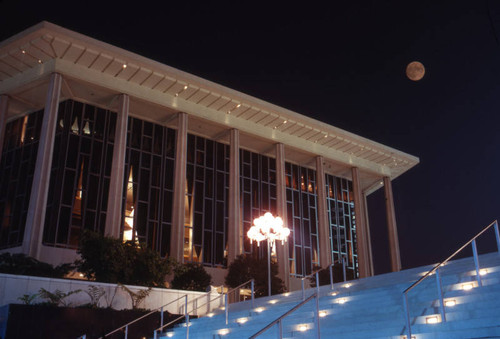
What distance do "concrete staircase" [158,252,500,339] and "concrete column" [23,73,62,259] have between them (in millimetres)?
13806

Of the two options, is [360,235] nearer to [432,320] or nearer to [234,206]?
[234,206]

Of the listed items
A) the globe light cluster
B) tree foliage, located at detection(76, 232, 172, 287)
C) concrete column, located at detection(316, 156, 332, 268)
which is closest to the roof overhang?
concrete column, located at detection(316, 156, 332, 268)

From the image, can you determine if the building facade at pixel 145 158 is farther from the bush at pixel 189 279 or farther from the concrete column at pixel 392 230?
the bush at pixel 189 279

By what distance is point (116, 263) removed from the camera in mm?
22344

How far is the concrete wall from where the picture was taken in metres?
18.8

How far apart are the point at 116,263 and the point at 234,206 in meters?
15.2

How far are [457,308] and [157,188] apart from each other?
27.3 m

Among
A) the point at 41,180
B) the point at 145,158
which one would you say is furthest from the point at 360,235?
the point at 41,180

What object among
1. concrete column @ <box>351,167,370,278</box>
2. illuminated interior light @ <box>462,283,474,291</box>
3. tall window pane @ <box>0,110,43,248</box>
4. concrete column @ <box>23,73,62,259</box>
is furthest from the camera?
concrete column @ <box>351,167,370,278</box>

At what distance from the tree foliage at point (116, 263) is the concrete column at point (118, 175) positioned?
6955 mm

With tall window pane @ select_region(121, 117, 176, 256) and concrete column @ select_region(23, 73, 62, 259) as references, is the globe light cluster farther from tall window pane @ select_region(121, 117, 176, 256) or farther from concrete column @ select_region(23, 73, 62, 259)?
concrete column @ select_region(23, 73, 62, 259)

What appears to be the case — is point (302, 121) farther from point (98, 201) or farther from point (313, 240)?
point (98, 201)

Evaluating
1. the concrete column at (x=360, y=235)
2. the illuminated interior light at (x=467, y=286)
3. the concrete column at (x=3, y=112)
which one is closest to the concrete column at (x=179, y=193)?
the concrete column at (x=3, y=112)

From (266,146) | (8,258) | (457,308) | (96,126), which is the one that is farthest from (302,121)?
(457,308)
